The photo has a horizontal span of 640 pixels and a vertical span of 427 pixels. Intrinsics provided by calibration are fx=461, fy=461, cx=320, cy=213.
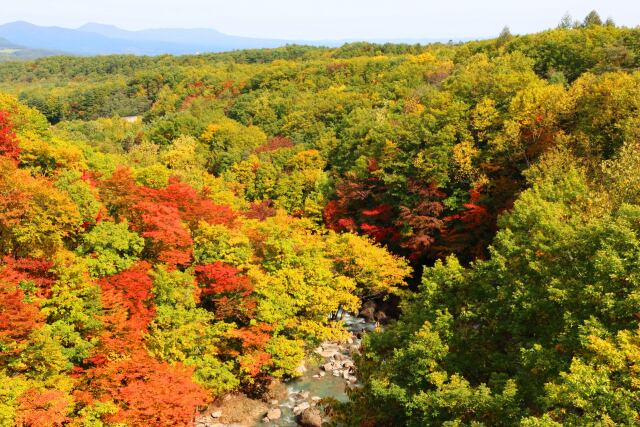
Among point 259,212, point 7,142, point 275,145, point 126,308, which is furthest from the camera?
point 275,145

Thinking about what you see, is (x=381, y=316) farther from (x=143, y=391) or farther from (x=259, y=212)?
(x=143, y=391)

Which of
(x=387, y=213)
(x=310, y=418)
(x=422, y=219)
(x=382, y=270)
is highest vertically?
(x=422, y=219)

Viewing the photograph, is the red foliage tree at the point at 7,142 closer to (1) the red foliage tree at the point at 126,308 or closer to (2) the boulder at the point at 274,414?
(1) the red foliage tree at the point at 126,308

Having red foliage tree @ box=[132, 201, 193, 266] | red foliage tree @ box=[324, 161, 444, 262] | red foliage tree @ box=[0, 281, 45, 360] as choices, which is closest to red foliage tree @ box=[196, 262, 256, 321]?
red foliage tree @ box=[132, 201, 193, 266]

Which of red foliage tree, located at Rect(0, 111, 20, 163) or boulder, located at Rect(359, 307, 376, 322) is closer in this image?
red foliage tree, located at Rect(0, 111, 20, 163)

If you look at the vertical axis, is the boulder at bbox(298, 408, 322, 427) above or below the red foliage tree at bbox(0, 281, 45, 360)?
below

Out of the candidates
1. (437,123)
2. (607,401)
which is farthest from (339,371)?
(437,123)

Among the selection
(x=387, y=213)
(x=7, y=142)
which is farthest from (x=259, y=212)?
(x=7, y=142)

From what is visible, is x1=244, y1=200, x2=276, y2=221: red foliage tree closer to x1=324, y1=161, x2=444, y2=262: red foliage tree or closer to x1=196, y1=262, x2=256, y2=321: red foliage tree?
x1=324, y1=161, x2=444, y2=262: red foliage tree
